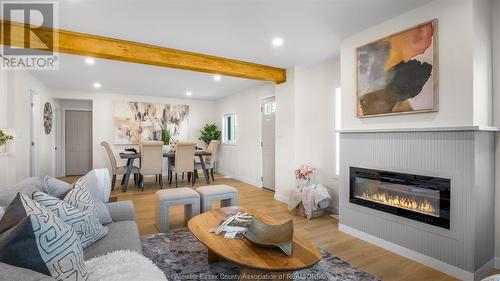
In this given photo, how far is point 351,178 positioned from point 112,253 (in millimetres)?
2539

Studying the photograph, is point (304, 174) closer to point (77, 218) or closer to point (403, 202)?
point (403, 202)

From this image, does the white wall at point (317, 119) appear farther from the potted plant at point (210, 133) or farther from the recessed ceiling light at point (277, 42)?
the potted plant at point (210, 133)

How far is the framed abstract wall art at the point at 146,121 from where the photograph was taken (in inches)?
256

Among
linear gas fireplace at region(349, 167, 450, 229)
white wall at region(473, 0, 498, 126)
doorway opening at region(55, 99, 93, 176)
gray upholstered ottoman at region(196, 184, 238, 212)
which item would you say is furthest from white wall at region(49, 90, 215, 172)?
white wall at region(473, 0, 498, 126)

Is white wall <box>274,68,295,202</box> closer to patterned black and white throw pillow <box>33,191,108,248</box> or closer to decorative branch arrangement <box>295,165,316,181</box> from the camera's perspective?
decorative branch arrangement <box>295,165,316,181</box>

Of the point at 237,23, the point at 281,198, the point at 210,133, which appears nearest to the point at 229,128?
the point at 210,133

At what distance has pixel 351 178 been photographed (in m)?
2.87

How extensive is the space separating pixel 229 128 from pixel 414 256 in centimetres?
559

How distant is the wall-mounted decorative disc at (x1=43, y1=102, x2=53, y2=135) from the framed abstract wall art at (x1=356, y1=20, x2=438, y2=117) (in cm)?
663

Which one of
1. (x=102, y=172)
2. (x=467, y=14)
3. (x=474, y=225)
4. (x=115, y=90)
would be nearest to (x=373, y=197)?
(x=474, y=225)

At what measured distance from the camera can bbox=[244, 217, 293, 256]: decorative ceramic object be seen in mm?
1584

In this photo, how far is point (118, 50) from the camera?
299cm

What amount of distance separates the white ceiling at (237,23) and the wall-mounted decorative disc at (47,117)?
2.41m

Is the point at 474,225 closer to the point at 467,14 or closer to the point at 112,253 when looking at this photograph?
the point at 467,14
